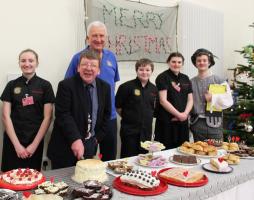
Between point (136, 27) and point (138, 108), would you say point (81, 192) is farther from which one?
point (136, 27)

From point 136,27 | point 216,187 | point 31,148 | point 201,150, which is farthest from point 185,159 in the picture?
point 136,27

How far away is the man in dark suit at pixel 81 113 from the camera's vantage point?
1.92 meters

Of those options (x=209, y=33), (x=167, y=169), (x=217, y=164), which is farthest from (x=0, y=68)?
(x=209, y=33)

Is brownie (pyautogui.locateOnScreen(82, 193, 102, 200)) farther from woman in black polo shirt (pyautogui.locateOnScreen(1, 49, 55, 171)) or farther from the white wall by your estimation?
the white wall

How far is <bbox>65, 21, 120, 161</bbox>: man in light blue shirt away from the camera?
103 inches

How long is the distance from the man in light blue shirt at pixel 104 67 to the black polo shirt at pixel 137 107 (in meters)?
0.12

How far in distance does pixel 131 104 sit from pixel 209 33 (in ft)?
7.49

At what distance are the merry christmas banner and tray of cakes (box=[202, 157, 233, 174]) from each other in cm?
191

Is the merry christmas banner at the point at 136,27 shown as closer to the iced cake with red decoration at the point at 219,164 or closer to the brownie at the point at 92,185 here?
the iced cake with red decoration at the point at 219,164

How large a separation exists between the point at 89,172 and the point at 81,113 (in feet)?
1.57

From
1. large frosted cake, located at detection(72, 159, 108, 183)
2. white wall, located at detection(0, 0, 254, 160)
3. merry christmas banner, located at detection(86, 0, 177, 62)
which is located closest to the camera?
large frosted cake, located at detection(72, 159, 108, 183)

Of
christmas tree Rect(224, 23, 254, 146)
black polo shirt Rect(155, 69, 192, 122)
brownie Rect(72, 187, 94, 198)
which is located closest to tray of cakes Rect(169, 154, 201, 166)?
brownie Rect(72, 187, 94, 198)

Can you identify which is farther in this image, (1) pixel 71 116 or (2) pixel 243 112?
(2) pixel 243 112

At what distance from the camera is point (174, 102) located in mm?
3057
